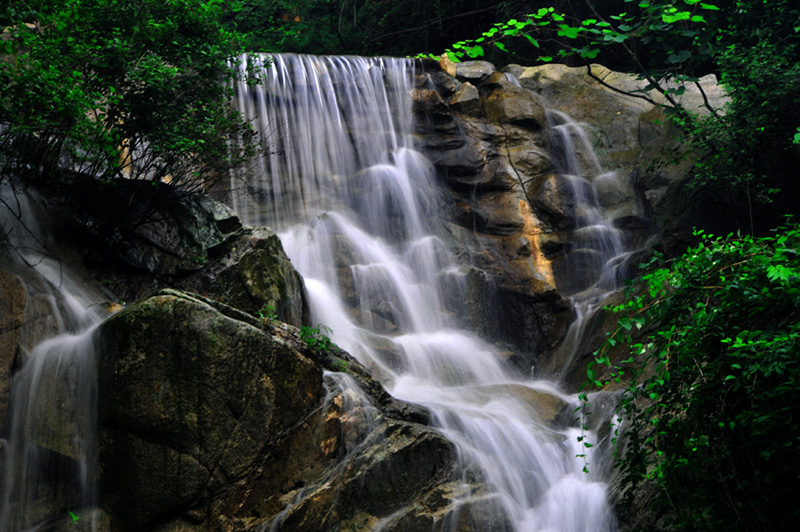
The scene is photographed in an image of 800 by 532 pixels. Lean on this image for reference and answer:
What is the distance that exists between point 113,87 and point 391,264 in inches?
203

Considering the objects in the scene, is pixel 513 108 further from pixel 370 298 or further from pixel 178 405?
pixel 178 405

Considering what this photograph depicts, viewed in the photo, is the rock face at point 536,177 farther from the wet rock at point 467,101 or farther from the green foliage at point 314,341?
the green foliage at point 314,341

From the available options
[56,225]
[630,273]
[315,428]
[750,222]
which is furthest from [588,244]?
[56,225]

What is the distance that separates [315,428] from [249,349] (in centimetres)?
90

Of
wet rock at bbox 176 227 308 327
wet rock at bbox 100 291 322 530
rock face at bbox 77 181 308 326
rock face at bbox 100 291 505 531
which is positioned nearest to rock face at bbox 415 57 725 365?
wet rock at bbox 176 227 308 327

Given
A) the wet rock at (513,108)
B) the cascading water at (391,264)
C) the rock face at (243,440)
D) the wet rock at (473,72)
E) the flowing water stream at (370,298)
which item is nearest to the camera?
the rock face at (243,440)

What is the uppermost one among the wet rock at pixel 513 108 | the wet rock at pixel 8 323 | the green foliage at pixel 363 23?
the green foliage at pixel 363 23

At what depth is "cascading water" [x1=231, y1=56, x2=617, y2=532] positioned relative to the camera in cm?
603

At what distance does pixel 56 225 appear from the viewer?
654cm

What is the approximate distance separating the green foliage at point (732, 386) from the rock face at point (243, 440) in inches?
75.2

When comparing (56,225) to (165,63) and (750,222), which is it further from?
(750,222)

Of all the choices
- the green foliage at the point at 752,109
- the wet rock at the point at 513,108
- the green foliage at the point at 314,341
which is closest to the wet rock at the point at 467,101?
the wet rock at the point at 513,108

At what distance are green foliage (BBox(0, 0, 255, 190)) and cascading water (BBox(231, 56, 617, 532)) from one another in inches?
54.1

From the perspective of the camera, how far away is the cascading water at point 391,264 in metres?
6.03
